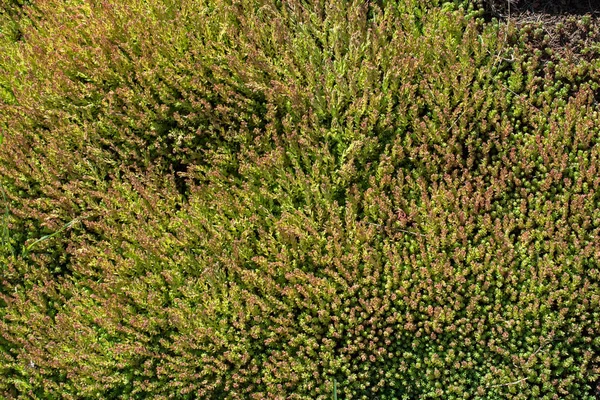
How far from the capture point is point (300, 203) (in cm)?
380

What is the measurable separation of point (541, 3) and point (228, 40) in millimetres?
2148

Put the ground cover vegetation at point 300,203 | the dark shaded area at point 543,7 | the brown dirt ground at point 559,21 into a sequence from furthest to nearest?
the dark shaded area at point 543,7 → the brown dirt ground at point 559,21 → the ground cover vegetation at point 300,203

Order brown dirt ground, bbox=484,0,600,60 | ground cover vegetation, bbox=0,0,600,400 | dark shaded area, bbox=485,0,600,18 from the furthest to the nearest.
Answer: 1. dark shaded area, bbox=485,0,600,18
2. brown dirt ground, bbox=484,0,600,60
3. ground cover vegetation, bbox=0,0,600,400

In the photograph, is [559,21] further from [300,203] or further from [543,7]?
[300,203]

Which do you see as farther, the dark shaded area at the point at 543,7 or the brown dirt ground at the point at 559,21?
the dark shaded area at the point at 543,7

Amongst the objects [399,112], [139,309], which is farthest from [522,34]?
[139,309]

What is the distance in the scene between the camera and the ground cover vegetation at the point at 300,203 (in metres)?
3.35

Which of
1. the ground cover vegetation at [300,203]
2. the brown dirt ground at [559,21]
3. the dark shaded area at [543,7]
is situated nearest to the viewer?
the ground cover vegetation at [300,203]

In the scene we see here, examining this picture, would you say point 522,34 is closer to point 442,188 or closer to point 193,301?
point 442,188

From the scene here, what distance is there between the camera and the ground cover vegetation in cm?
335

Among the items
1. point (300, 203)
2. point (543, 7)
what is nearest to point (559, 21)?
point (543, 7)

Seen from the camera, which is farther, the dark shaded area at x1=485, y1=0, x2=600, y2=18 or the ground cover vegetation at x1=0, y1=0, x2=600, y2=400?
the dark shaded area at x1=485, y1=0, x2=600, y2=18

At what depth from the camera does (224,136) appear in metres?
3.98

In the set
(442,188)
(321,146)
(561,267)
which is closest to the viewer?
(561,267)
